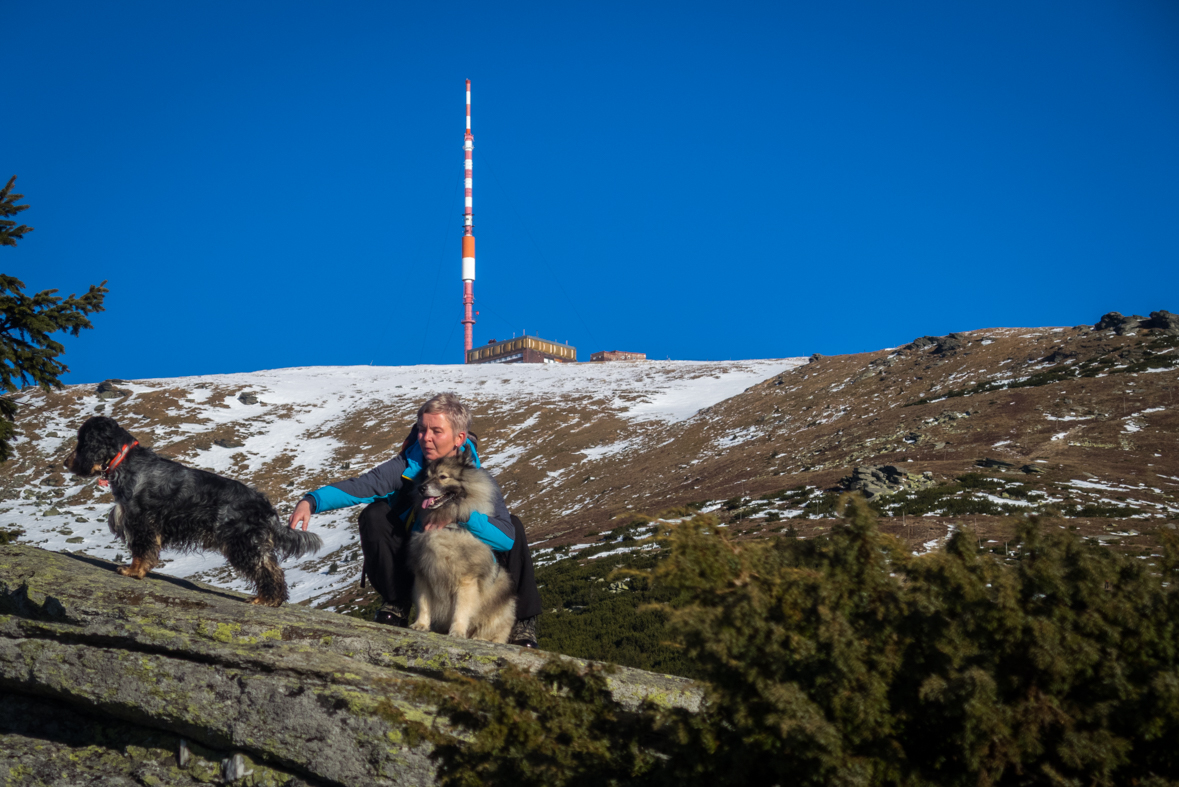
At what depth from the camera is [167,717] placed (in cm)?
466

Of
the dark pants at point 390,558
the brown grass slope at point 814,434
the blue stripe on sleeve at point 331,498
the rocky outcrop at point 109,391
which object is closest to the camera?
the blue stripe on sleeve at point 331,498

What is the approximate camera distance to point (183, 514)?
19.9ft

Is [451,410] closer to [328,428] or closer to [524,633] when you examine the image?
[524,633]

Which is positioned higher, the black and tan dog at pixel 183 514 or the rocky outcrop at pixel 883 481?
the rocky outcrop at pixel 883 481

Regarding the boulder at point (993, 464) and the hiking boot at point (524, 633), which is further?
the boulder at point (993, 464)

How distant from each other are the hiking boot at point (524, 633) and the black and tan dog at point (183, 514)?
1970 millimetres

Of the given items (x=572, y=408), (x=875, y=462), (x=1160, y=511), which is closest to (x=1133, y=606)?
(x=1160, y=511)

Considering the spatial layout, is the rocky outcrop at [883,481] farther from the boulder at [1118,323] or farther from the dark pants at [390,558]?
the boulder at [1118,323]

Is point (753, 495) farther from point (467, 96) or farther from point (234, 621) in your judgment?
point (467, 96)

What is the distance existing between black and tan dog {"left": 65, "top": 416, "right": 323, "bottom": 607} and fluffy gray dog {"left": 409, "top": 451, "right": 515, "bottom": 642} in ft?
4.34

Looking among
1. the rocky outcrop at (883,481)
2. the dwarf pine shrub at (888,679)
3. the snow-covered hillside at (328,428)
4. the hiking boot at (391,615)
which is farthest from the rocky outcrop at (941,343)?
the dwarf pine shrub at (888,679)

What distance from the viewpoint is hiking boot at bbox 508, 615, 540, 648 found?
6.07 metres

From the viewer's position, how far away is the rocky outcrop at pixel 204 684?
415 cm

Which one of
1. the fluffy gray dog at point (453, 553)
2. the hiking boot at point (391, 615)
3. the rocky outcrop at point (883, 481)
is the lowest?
the hiking boot at point (391, 615)
